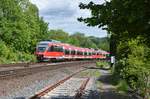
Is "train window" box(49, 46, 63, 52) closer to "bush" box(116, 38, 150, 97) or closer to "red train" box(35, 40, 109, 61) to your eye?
"red train" box(35, 40, 109, 61)

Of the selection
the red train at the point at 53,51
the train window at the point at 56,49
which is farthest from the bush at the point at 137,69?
the train window at the point at 56,49

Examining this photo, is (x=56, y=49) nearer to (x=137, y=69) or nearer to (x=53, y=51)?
(x=53, y=51)

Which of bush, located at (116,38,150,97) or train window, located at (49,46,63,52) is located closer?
bush, located at (116,38,150,97)

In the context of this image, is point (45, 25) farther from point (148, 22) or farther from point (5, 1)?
point (148, 22)

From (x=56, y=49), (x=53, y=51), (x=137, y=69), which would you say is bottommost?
(x=137, y=69)

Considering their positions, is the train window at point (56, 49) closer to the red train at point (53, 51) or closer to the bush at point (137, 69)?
the red train at point (53, 51)

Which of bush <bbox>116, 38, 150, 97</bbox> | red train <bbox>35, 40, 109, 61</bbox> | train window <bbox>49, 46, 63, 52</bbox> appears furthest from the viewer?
train window <bbox>49, 46, 63, 52</bbox>

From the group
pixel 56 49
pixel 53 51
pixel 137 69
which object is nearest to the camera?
pixel 137 69

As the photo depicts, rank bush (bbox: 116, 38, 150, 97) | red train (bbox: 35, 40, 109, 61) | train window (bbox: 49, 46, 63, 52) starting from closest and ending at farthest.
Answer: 1. bush (bbox: 116, 38, 150, 97)
2. red train (bbox: 35, 40, 109, 61)
3. train window (bbox: 49, 46, 63, 52)

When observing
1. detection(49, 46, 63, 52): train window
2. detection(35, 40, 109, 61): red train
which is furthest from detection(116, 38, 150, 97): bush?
detection(49, 46, 63, 52): train window

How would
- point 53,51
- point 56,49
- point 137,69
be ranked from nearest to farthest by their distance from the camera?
1. point 137,69
2. point 53,51
3. point 56,49

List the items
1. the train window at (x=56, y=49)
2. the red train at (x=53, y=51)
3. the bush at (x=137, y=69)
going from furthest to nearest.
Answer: the train window at (x=56, y=49) < the red train at (x=53, y=51) < the bush at (x=137, y=69)

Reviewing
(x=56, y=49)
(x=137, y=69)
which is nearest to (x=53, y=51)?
(x=56, y=49)

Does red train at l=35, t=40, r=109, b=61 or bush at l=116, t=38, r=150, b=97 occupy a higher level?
red train at l=35, t=40, r=109, b=61
